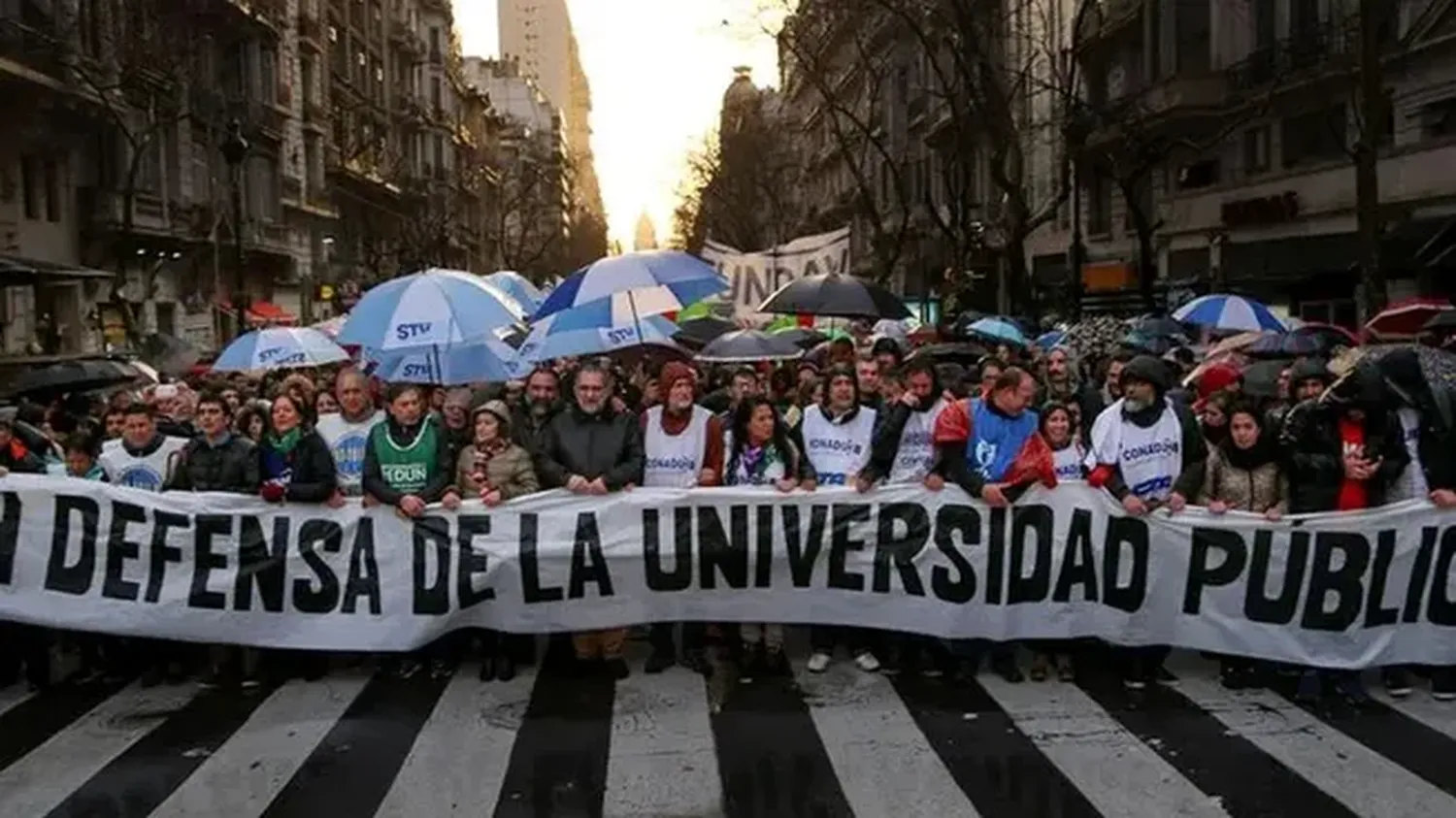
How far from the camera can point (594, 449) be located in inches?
324

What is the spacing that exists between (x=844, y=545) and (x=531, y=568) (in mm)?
1752

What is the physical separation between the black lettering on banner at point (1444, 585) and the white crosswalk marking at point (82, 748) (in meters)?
6.68

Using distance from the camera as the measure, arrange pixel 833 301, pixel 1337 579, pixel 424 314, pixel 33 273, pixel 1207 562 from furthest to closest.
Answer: pixel 33 273, pixel 833 301, pixel 424 314, pixel 1207 562, pixel 1337 579

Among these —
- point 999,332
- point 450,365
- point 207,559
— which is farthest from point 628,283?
point 999,332

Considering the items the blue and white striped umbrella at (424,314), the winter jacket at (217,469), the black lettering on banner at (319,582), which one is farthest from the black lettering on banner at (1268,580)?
the winter jacket at (217,469)

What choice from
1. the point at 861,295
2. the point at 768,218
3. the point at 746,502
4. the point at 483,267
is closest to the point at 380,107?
the point at 768,218

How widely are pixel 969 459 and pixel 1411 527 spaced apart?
91.7 inches

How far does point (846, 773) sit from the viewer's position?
6391 mm

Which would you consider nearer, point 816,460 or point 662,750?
point 662,750

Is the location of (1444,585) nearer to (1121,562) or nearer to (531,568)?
(1121,562)

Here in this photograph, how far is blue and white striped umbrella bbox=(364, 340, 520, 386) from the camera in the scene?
1141 centimetres

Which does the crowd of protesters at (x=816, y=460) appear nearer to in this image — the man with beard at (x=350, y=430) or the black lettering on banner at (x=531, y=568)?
the man with beard at (x=350, y=430)

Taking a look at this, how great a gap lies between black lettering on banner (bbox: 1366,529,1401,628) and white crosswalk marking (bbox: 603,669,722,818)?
140 inches

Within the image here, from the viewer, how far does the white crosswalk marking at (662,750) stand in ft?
19.8
